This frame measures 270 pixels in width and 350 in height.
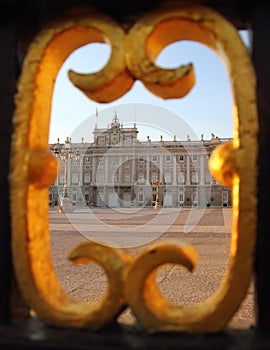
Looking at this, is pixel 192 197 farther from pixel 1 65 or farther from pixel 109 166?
pixel 1 65

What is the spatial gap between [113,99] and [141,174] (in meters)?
52.8

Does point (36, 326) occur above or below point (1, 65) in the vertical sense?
below

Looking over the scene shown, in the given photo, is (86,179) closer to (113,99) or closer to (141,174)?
(141,174)

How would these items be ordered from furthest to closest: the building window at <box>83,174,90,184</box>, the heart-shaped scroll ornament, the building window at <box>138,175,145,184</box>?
the building window at <box>83,174,90,184</box> → the building window at <box>138,175,145,184</box> → the heart-shaped scroll ornament

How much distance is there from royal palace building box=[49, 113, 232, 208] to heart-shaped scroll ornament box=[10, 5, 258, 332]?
47690mm

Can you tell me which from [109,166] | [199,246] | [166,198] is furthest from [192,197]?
[199,246]

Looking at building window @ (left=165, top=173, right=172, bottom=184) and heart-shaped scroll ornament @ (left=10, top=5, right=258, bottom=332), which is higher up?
building window @ (left=165, top=173, right=172, bottom=184)

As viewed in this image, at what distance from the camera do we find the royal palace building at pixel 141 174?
166 feet

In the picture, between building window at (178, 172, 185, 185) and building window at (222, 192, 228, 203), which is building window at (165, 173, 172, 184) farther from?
building window at (222, 192, 228, 203)

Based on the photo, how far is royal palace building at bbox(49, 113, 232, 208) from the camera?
50.5 meters

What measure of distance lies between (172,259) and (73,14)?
0.60m

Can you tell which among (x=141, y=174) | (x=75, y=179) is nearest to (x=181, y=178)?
(x=141, y=174)

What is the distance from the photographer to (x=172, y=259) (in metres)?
0.77

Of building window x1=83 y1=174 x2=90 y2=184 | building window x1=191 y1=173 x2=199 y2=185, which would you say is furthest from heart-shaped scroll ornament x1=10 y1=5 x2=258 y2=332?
building window x1=83 y1=174 x2=90 y2=184
